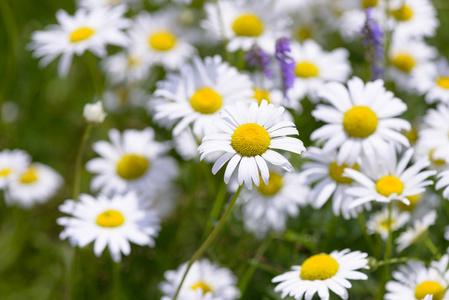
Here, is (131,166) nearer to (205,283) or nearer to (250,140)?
(205,283)

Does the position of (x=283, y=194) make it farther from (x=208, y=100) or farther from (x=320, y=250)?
(x=208, y=100)

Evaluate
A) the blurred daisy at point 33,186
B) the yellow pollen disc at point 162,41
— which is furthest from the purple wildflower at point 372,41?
the blurred daisy at point 33,186

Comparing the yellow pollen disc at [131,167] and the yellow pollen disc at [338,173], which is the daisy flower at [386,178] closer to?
the yellow pollen disc at [338,173]

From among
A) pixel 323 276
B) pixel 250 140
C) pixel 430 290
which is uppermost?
pixel 250 140

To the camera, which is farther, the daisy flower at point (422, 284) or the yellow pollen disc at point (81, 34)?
the yellow pollen disc at point (81, 34)

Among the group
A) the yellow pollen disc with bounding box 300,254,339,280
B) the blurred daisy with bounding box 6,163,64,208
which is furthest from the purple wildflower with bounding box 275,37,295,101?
the blurred daisy with bounding box 6,163,64,208

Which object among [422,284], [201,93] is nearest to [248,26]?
[201,93]

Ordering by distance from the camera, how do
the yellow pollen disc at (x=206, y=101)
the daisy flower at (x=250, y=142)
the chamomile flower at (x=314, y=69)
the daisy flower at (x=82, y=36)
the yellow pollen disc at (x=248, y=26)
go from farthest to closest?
1. the yellow pollen disc at (x=248, y=26)
2. the chamomile flower at (x=314, y=69)
3. the daisy flower at (x=82, y=36)
4. the yellow pollen disc at (x=206, y=101)
5. the daisy flower at (x=250, y=142)

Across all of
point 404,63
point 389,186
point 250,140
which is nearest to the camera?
point 250,140
